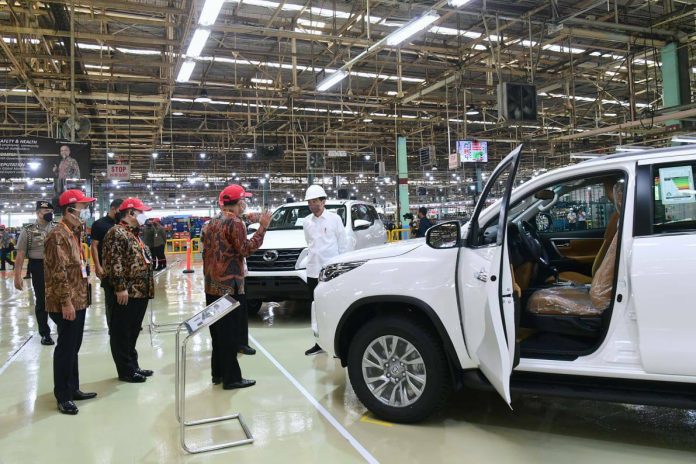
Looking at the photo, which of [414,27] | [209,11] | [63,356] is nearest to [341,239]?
[63,356]

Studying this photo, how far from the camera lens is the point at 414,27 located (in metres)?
8.66

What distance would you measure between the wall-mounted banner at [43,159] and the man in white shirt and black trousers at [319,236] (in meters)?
10.1

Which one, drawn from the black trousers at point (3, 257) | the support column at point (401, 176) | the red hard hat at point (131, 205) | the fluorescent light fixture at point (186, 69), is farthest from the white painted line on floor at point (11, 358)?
the support column at point (401, 176)

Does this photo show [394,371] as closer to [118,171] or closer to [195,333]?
[195,333]

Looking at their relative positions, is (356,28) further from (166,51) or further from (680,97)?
(680,97)

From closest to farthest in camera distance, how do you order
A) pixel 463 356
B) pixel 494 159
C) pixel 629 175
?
pixel 629 175, pixel 463 356, pixel 494 159

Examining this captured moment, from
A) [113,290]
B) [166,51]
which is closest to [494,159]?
[166,51]

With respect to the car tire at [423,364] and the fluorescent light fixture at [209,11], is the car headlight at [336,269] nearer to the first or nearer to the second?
the car tire at [423,364]

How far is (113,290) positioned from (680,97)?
1291cm

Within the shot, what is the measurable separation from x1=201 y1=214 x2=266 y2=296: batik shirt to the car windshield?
10.9 ft

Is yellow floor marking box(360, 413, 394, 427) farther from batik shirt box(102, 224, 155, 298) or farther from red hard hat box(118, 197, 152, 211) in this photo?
red hard hat box(118, 197, 152, 211)

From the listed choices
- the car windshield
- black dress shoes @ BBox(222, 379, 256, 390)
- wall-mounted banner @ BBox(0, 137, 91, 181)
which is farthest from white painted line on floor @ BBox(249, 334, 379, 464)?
wall-mounted banner @ BBox(0, 137, 91, 181)

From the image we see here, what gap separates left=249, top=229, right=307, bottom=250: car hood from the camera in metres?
7.20

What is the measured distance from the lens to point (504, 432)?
11.6ft
